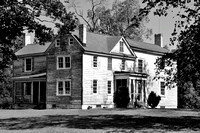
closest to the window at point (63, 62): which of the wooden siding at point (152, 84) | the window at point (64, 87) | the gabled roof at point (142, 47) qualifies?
the window at point (64, 87)

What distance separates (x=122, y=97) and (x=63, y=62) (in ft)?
24.6

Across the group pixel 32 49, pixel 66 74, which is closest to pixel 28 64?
pixel 32 49

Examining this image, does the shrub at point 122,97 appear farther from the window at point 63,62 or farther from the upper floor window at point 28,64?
the upper floor window at point 28,64

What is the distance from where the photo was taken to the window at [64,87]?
3978 cm

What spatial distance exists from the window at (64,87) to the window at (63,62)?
1636 millimetres

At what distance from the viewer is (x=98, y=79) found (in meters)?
40.2

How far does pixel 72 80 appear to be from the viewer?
39.3 meters

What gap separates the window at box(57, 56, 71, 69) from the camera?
4011 centimetres

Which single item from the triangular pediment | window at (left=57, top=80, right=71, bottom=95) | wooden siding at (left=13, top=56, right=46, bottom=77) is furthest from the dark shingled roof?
window at (left=57, top=80, right=71, bottom=95)

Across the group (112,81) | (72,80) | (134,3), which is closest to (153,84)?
(112,81)

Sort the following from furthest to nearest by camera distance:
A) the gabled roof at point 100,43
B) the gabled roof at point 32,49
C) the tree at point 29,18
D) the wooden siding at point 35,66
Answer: the gabled roof at point 32,49 → the wooden siding at point 35,66 → the gabled roof at point 100,43 → the tree at point 29,18

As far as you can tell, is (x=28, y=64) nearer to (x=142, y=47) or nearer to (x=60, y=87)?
(x=60, y=87)

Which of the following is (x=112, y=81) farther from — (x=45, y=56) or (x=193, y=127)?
(x=193, y=127)

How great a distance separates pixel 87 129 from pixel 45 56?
25.4 metres
